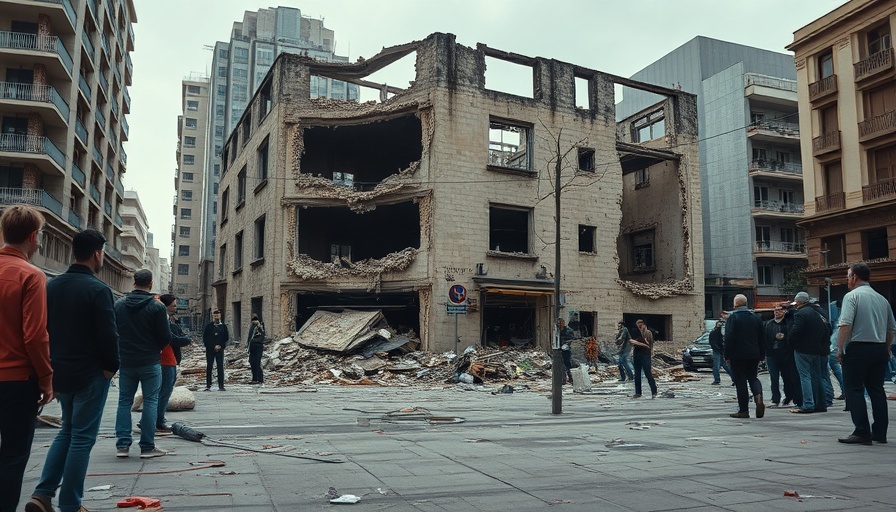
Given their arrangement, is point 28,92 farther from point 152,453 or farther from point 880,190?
point 880,190

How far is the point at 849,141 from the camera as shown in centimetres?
3036

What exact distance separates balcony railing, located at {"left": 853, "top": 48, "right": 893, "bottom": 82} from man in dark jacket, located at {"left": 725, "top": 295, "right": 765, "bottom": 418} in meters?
25.4

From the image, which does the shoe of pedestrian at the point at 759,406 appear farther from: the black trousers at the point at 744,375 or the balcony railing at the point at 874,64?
the balcony railing at the point at 874,64

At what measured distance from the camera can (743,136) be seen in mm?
41562

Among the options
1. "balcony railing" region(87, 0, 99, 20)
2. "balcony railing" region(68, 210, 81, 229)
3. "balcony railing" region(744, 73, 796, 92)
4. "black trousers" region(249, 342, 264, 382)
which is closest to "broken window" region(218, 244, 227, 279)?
"balcony railing" region(68, 210, 81, 229)

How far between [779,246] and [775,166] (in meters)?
5.09

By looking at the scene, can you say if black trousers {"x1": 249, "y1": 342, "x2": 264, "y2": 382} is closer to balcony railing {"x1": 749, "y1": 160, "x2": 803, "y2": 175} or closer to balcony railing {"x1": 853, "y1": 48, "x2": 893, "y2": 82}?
balcony railing {"x1": 853, "y1": 48, "x2": 893, "y2": 82}

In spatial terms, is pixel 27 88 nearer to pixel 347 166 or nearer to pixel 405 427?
pixel 347 166

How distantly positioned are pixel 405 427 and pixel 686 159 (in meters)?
24.7

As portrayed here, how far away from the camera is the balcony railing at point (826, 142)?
101ft

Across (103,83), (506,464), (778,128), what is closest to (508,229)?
(506,464)

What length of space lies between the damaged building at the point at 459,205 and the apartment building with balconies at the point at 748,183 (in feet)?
43.2

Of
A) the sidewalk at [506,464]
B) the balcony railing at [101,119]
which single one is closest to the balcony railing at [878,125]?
the sidewalk at [506,464]

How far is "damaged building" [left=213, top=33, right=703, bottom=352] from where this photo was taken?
24.1 metres
